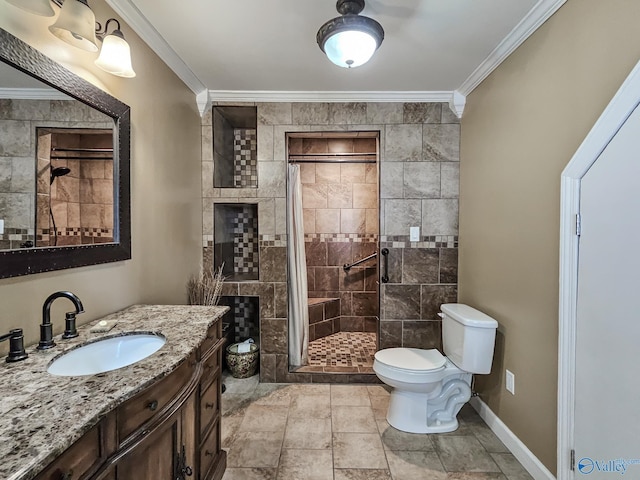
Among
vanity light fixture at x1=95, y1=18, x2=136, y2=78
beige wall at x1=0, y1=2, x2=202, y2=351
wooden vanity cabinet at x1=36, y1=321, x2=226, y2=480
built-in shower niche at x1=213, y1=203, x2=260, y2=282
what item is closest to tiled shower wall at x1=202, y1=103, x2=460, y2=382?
beige wall at x1=0, y1=2, x2=202, y2=351

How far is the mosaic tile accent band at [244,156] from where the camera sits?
327 cm

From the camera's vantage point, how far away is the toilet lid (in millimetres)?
2004

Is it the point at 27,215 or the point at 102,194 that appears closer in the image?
the point at 27,215

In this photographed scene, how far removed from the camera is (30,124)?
3.70ft

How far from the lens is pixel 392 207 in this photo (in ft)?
8.83

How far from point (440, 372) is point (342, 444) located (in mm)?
751

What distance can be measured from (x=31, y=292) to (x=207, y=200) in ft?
5.38

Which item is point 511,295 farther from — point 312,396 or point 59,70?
point 59,70

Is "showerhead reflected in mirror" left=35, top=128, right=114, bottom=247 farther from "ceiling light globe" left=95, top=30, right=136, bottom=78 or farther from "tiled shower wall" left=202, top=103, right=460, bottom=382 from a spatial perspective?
"tiled shower wall" left=202, top=103, right=460, bottom=382

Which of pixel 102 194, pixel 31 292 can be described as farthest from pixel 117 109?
pixel 31 292

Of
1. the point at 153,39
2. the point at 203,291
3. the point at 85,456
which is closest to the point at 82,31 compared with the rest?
the point at 153,39

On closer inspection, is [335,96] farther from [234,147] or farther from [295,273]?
[295,273]

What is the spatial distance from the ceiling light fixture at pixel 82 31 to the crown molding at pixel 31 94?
21 centimetres
